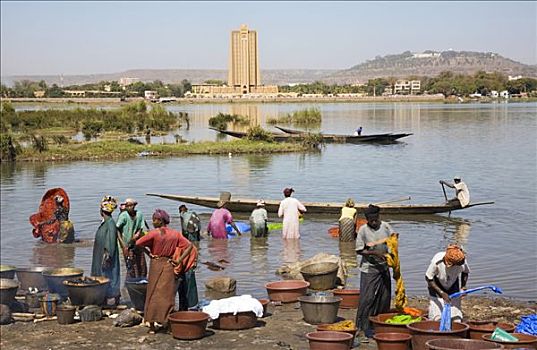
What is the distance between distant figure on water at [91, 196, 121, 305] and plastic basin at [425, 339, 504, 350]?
4820 millimetres

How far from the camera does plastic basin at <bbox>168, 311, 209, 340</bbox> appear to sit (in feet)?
30.6

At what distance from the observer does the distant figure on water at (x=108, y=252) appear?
10.7m

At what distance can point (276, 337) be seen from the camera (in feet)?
31.1

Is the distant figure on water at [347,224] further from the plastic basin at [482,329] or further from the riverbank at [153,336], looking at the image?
the plastic basin at [482,329]

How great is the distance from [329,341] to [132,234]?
371cm

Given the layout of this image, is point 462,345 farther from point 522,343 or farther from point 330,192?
point 330,192

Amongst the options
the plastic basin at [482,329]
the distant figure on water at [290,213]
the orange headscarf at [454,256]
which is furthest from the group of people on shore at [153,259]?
the distant figure on water at [290,213]

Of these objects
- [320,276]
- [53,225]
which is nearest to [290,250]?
[320,276]

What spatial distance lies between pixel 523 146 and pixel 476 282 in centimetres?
3415

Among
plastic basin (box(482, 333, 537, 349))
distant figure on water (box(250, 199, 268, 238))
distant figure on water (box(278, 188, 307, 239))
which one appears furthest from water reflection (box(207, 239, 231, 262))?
plastic basin (box(482, 333, 537, 349))

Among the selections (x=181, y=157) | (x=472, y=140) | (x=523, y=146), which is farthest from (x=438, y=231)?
(x=472, y=140)

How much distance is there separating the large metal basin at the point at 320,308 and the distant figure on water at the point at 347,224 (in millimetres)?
6540

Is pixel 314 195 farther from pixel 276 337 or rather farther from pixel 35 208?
pixel 276 337

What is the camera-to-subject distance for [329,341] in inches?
326
